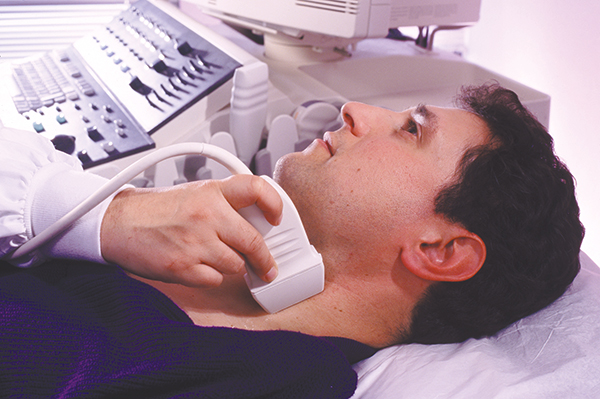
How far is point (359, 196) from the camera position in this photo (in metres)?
0.89

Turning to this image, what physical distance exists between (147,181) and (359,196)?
0.66 m

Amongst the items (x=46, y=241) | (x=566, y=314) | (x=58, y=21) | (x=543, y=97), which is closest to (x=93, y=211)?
(x=46, y=241)

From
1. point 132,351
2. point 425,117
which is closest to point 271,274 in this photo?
point 132,351

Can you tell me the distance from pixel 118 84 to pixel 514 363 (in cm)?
136

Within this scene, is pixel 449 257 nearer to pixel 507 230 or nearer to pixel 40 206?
pixel 507 230

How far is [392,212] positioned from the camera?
888 millimetres

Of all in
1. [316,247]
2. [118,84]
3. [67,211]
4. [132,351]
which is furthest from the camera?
[118,84]

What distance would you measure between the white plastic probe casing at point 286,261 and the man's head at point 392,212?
102 millimetres

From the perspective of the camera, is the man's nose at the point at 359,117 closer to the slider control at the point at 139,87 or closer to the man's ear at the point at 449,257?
the man's ear at the point at 449,257

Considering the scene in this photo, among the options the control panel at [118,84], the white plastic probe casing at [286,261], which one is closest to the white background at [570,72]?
the white plastic probe casing at [286,261]

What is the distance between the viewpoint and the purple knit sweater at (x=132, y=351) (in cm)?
68

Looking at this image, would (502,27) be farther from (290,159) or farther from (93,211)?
(93,211)

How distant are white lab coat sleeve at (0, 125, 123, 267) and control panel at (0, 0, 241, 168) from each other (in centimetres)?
34

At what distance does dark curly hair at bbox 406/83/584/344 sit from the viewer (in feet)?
2.93
